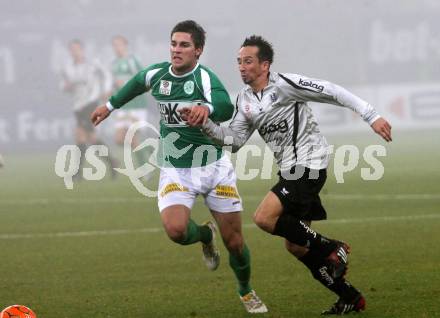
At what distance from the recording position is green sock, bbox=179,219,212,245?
908 centimetres

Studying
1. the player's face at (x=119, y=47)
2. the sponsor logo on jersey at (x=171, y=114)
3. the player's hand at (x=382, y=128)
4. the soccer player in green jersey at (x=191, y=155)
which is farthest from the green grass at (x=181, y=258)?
the player's face at (x=119, y=47)

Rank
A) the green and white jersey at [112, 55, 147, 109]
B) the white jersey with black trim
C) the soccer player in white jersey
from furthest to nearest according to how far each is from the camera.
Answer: the green and white jersey at [112, 55, 147, 109], the white jersey with black trim, the soccer player in white jersey

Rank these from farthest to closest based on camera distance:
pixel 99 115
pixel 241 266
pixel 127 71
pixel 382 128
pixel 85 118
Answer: pixel 85 118 < pixel 127 71 < pixel 99 115 < pixel 241 266 < pixel 382 128

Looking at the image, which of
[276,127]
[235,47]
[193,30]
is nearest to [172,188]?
[276,127]

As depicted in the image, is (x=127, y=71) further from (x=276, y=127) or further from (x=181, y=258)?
(x=276, y=127)

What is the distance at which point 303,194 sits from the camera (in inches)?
338

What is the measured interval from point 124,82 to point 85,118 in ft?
3.88

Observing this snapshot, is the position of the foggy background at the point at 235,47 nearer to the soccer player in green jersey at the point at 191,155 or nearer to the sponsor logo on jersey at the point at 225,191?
the soccer player in green jersey at the point at 191,155

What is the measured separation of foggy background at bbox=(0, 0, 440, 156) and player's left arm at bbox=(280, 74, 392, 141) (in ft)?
68.1

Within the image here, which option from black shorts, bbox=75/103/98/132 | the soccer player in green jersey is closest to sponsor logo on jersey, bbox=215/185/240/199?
the soccer player in green jersey

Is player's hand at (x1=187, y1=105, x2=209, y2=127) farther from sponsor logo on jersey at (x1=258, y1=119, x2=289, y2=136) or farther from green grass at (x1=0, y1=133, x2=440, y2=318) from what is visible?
green grass at (x1=0, y1=133, x2=440, y2=318)

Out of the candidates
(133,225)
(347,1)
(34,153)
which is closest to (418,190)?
(133,225)

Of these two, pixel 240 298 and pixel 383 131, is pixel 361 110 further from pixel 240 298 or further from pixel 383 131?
pixel 240 298

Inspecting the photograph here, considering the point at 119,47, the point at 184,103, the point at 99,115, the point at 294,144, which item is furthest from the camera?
the point at 119,47
